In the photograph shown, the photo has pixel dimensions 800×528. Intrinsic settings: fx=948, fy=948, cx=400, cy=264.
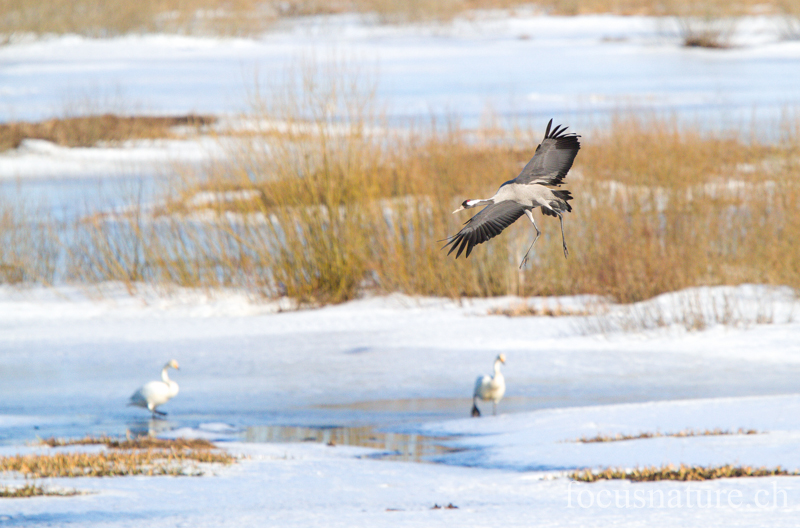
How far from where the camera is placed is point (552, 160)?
2.13 meters

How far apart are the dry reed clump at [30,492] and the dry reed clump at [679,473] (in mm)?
3609

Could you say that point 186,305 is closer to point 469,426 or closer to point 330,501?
point 469,426

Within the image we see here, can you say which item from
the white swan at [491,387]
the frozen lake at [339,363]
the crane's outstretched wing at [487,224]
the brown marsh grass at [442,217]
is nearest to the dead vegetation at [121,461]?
the frozen lake at [339,363]

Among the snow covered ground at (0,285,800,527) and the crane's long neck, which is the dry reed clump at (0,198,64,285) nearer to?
the snow covered ground at (0,285,800,527)

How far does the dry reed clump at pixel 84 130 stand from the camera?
87.0 ft

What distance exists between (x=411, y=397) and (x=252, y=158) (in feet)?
20.5

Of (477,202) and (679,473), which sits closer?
(477,202)

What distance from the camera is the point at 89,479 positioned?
705 cm

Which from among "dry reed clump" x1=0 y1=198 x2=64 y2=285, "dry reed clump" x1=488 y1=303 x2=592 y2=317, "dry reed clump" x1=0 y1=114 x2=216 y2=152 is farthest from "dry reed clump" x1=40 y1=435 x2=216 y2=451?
"dry reed clump" x1=0 y1=114 x2=216 y2=152

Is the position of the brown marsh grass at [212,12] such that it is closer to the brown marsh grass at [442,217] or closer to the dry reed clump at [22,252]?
the brown marsh grass at [442,217]

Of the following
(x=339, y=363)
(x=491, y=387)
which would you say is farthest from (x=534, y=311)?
(x=491, y=387)

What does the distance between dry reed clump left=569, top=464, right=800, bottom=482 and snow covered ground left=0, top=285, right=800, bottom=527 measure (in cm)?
14

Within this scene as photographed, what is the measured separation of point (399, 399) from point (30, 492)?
4.63 metres

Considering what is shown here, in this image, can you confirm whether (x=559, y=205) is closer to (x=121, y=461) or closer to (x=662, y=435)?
(x=121, y=461)
